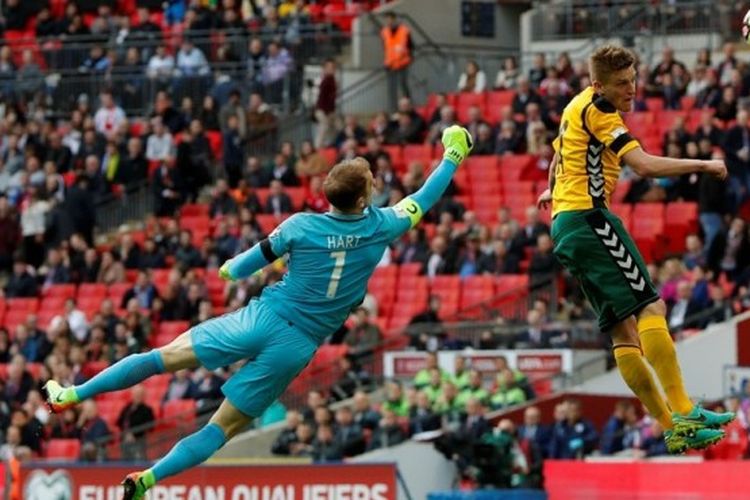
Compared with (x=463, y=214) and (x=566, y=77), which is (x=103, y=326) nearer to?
(x=463, y=214)

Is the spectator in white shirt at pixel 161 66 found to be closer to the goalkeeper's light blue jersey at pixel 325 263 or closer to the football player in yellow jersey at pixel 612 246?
the goalkeeper's light blue jersey at pixel 325 263

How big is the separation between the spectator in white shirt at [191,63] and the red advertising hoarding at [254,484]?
15.7 m

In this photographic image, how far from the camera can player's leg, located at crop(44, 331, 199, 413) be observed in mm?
13266

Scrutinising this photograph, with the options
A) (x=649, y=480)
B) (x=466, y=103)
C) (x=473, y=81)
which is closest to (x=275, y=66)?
(x=473, y=81)

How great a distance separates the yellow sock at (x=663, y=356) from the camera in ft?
42.1

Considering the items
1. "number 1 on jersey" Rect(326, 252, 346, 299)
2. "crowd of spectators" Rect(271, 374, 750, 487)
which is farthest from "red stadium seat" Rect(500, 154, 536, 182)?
"number 1 on jersey" Rect(326, 252, 346, 299)

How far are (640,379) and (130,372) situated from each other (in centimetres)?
289

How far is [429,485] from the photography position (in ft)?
75.0

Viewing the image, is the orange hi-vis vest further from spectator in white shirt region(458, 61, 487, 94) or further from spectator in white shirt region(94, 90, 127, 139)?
spectator in white shirt region(94, 90, 127, 139)

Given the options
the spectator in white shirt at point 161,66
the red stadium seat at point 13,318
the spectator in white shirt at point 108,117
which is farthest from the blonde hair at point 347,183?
the spectator in white shirt at point 161,66

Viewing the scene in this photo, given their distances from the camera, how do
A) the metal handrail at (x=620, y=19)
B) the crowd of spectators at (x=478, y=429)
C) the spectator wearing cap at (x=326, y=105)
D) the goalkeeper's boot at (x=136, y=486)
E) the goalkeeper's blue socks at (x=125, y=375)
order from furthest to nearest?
the spectator wearing cap at (x=326, y=105) < the metal handrail at (x=620, y=19) < the crowd of spectators at (x=478, y=429) < the goalkeeper's blue socks at (x=125, y=375) < the goalkeeper's boot at (x=136, y=486)

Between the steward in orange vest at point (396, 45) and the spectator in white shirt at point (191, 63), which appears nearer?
the steward in orange vest at point (396, 45)

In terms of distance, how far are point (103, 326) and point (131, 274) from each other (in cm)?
213

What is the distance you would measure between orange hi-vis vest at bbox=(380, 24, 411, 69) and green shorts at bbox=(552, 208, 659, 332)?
67.5ft
